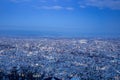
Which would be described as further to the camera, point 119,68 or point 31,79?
point 119,68

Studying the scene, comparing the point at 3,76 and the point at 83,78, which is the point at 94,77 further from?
the point at 3,76

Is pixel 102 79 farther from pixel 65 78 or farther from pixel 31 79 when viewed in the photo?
pixel 31 79

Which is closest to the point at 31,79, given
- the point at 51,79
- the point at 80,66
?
the point at 51,79

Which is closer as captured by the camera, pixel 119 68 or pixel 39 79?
pixel 39 79

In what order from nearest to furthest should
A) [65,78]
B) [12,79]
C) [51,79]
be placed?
[12,79]
[51,79]
[65,78]

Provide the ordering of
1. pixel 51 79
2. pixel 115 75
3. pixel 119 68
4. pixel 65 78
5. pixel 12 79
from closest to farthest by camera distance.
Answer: pixel 12 79
pixel 51 79
pixel 65 78
pixel 115 75
pixel 119 68

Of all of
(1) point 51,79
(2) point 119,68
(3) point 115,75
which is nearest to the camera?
(1) point 51,79

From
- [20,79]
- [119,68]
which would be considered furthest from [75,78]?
[119,68]

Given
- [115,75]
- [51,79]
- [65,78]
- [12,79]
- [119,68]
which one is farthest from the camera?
[119,68]
